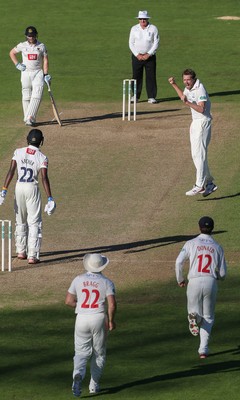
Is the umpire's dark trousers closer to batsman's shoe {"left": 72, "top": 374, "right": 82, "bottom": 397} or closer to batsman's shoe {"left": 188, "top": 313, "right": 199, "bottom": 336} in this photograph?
batsman's shoe {"left": 188, "top": 313, "right": 199, "bottom": 336}

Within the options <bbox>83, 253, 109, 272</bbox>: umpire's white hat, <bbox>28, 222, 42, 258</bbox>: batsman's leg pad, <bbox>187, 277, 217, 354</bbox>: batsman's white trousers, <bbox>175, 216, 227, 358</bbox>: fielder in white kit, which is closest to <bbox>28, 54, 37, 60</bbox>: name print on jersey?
<bbox>28, 222, 42, 258</bbox>: batsman's leg pad

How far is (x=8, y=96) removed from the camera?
1473 inches

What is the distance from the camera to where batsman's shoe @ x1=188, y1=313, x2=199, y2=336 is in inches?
770

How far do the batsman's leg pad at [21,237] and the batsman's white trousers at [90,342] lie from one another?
22.1 ft

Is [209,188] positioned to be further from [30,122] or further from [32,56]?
[30,122]

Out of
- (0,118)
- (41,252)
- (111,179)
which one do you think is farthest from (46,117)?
(41,252)

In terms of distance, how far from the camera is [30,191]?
78.5ft

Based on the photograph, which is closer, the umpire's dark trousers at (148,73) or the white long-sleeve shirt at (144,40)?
the white long-sleeve shirt at (144,40)

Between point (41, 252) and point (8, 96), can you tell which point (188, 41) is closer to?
point (8, 96)

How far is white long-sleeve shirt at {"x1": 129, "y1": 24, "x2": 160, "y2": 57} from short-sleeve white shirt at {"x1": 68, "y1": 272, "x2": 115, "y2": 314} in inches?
726

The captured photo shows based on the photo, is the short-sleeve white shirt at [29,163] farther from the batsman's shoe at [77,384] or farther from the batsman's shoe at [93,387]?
the batsman's shoe at [77,384]

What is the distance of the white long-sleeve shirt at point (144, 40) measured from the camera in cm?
3562

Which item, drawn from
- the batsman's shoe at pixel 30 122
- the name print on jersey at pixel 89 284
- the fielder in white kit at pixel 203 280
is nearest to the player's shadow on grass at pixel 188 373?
the fielder in white kit at pixel 203 280

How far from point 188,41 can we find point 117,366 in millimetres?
26403
